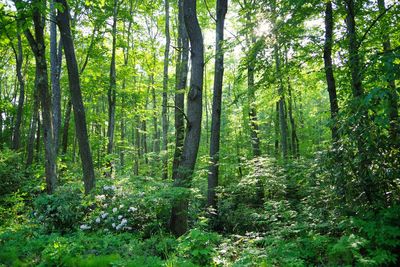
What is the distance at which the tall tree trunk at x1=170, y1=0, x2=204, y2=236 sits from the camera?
275 inches

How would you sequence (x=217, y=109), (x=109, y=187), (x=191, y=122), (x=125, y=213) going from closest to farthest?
(x=191, y=122), (x=125, y=213), (x=109, y=187), (x=217, y=109)

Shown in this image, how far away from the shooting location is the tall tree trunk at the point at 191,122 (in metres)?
7.00

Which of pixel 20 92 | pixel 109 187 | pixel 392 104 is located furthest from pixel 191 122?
pixel 20 92

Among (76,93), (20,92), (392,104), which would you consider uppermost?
(20,92)

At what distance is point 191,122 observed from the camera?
23.2 feet

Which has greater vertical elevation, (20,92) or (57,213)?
(20,92)

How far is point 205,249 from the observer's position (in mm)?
4652

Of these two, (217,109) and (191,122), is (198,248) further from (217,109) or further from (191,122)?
(217,109)

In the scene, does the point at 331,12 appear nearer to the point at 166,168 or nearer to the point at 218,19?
the point at 218,19

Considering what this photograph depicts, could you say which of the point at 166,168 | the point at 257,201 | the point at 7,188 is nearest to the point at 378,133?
the point at 257,201

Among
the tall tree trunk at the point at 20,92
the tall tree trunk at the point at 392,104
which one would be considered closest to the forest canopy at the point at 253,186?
the tall tree trunk at the point at 392,104

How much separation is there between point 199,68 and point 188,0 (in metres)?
1.62

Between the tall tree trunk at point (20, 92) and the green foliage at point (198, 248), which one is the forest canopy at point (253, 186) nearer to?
the green foliage at point (198, 248)

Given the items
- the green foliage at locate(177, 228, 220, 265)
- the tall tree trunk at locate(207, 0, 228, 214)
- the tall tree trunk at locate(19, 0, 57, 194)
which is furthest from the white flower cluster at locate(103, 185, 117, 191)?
the green foliage at locate(177, 228, 220, 265)
